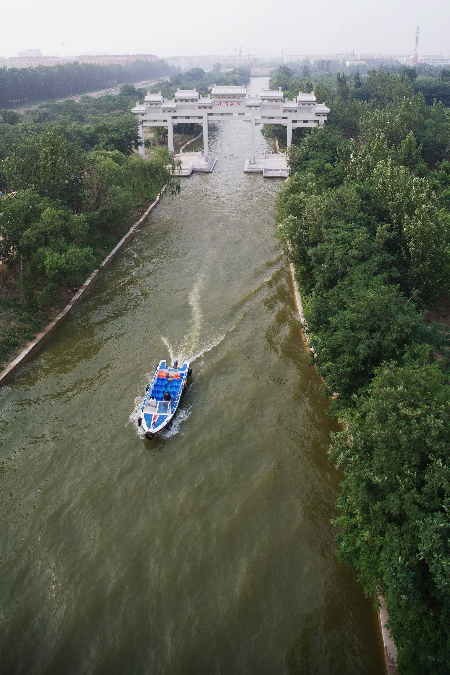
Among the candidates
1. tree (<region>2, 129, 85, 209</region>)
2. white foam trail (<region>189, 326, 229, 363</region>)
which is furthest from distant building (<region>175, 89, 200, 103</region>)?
white foam trail (<region>189, 326, 229, 363</region>)

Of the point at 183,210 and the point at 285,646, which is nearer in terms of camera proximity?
the point at 285,646

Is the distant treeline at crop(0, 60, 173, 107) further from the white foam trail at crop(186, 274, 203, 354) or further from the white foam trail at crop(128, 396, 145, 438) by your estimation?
the white foam trail at crop(128, 396, 145, 438)

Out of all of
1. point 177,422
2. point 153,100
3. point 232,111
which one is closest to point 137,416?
point 177,422

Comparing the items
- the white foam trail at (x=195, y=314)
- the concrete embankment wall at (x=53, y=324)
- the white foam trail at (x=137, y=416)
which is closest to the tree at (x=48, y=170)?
the concrete embankment wall at (x=53, y=324)

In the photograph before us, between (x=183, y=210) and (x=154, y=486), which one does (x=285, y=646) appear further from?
(x=183, y=210)

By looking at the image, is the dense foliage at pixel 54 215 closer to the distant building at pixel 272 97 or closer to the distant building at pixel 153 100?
the distant building at pixel 153 100

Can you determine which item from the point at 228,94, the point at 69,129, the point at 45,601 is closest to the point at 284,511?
the point at 45,601

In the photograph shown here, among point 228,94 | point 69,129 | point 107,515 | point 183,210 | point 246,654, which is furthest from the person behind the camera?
point 228,94
